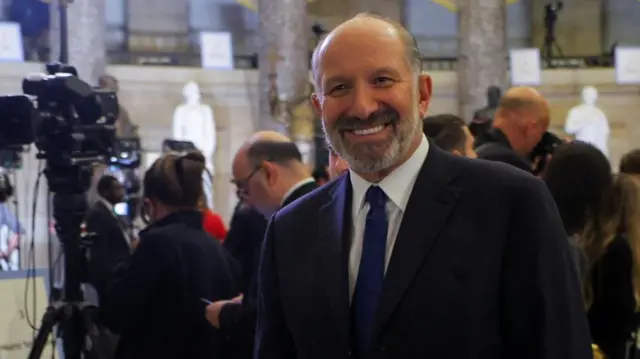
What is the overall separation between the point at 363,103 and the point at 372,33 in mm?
130

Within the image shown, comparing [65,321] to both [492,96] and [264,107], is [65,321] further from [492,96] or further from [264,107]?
[264,107]

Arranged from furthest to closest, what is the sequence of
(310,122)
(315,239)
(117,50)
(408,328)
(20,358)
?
1. (117,50)
2. (310,122)
3. (20,358)
4. (315,239)
5. (408,328)

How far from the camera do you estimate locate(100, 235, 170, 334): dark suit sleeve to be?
131 inches

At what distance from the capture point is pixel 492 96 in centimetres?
935

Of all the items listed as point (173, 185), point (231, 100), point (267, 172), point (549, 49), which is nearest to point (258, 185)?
point (267, 172)

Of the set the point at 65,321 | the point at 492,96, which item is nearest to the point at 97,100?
the point at 65,321

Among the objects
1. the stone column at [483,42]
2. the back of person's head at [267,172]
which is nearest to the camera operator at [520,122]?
the back of person's head at [267,172]

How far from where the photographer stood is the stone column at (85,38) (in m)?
12.0

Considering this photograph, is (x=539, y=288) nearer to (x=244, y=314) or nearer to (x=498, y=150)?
(x=244, y=314)

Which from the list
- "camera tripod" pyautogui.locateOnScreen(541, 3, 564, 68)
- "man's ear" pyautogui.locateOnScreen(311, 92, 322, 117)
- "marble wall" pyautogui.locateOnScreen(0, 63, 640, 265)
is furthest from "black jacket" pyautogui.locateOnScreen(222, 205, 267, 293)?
"camera tripod" pyautogui.locateOnScreen(541, 3, 564, 68)

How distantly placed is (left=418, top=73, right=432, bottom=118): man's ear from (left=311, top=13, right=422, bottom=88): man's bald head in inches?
0.7

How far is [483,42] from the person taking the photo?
13773mm

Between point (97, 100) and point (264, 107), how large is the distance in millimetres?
9453

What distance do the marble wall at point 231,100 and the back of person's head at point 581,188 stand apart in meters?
10.8
